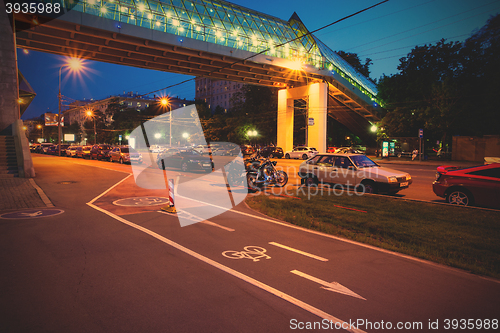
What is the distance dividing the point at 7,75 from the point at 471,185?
27216 mm

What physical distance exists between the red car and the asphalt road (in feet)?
18.0

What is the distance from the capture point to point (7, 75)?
70.0ft

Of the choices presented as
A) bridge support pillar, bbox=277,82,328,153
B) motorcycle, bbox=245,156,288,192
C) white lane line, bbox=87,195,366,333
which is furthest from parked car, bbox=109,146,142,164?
bridge support pillar, bbox=277,82,328,153

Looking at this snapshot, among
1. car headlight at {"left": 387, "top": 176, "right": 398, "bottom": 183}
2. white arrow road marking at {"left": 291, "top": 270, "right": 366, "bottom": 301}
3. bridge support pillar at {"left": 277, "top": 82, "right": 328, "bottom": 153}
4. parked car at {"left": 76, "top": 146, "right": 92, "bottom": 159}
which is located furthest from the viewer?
bridge support pillar at {"left": 277, "top": 82, "right": 328, "bottom": 153}

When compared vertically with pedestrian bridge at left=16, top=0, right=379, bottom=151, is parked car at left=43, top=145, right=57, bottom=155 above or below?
below

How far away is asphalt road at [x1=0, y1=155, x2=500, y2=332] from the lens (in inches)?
138

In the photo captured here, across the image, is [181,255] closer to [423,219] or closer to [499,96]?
[423,219]

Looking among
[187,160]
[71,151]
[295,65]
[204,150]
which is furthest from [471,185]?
[71,151]

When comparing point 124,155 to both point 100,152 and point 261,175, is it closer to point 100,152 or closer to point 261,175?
point 100,152

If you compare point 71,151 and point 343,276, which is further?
point 71,151

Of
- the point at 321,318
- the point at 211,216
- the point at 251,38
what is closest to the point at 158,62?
the point at 251,38

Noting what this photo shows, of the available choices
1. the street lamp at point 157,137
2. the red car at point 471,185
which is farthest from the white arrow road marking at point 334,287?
the street lamp at point 157,137

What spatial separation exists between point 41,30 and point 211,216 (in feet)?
91.9

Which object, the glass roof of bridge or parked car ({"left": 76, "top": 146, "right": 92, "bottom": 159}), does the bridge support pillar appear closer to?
the glass roof of bridge
